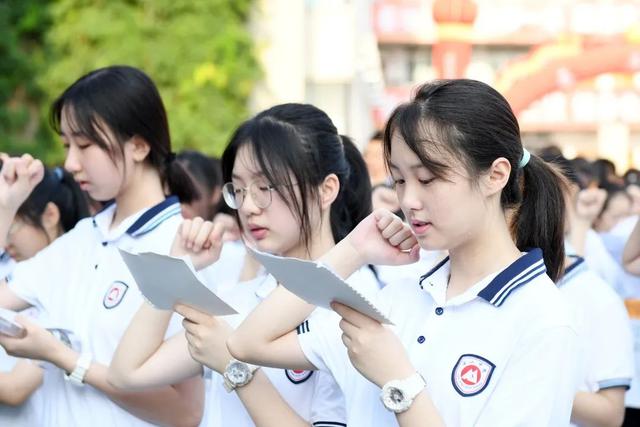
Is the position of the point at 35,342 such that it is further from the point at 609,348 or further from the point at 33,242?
the point at 609,348

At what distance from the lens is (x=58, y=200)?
3938 mm

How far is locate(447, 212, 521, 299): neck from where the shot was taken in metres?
2.18

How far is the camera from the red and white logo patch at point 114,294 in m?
2.98

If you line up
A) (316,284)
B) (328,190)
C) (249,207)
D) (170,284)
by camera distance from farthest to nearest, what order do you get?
(328,190) → (249,207) → (170,284) → (316,284)

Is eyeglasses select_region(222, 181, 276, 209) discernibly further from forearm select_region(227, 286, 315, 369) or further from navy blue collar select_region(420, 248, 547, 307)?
navy blue collar select_region(420, 248, 547, 307)

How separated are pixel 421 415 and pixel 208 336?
0.62m

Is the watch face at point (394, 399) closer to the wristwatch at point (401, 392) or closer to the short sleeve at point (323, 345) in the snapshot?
the wristwatch at point (401, 392)

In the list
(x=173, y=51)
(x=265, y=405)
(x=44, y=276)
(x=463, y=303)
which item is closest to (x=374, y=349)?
(x=463, y=303)

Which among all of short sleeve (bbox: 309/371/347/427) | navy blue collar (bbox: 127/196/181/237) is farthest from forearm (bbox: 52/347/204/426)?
short sleeve (bbox: 309/371/347/427)

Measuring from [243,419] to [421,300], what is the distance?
2.06 feet

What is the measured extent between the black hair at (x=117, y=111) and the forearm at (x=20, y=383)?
656 mm

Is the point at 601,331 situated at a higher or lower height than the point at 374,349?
lower

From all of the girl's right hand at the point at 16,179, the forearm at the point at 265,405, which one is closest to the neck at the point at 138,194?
the girl's right hand at the point at 16,179

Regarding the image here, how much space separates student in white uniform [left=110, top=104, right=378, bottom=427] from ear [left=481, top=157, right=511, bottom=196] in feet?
1.88
